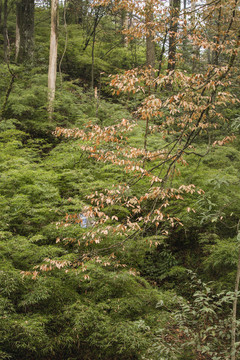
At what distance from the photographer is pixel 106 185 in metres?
5.95

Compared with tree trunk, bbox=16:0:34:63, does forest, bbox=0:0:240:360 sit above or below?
below

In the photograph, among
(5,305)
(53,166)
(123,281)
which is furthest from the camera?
(53,166)

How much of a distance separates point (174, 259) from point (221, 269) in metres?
1.06

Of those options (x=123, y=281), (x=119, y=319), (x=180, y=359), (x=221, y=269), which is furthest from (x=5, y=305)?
(x=221, y=269)

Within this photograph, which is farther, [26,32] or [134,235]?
[26,32]

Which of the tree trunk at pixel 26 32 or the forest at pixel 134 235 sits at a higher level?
the tree trunk at pixel 26 32

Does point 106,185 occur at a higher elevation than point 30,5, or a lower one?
lower

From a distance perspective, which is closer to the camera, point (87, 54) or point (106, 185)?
point (106, 185)

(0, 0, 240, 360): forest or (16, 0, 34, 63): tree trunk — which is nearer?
(0, 0, 240, 360): forest

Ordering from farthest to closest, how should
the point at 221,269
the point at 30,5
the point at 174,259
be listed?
the point at 30,5 < the point at 174,259 < the point at 221,269

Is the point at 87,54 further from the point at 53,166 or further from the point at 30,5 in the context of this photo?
the point at 53,166

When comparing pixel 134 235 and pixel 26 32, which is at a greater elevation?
pixel 26 32

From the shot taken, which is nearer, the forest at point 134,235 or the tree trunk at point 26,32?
the forest at point 134,235

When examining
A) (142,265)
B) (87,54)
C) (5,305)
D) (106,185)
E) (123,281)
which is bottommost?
(142,265)
